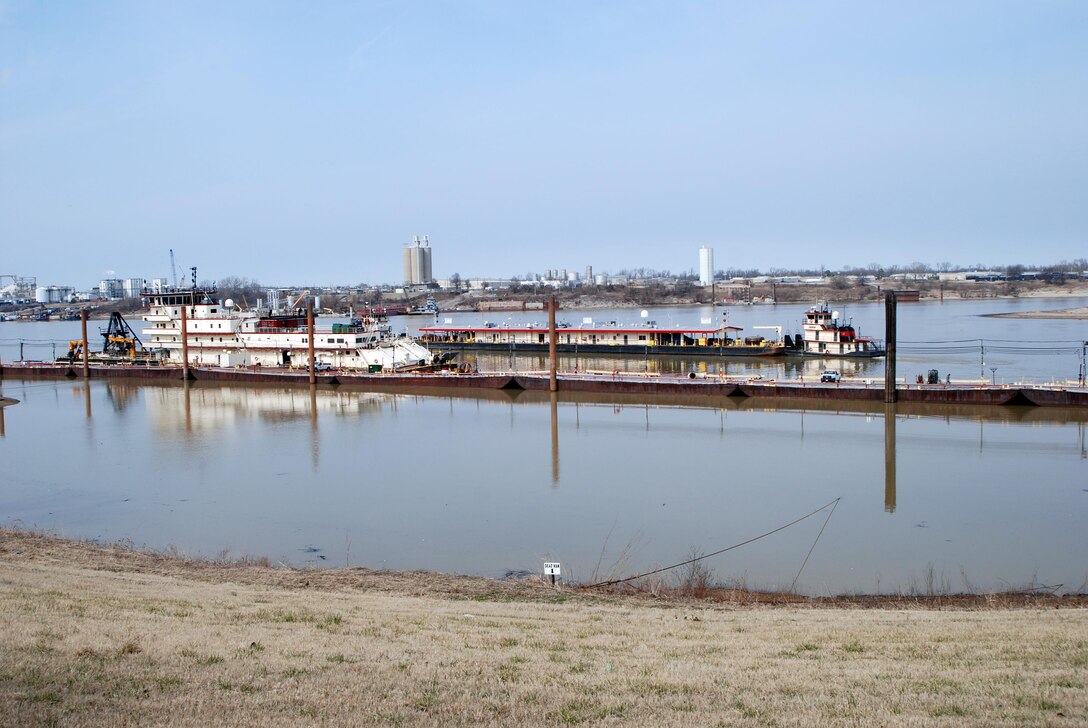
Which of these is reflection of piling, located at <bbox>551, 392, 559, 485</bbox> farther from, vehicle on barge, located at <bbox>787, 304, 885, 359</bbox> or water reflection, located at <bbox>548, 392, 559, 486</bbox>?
vehicle on barge, located at <bbox>787, 304, 885, 359</bbox>

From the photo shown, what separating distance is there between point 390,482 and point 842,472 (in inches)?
421

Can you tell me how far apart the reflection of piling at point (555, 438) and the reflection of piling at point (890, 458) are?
23.3 feet

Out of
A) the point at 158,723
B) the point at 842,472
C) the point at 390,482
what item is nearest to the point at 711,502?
the point at 842,472

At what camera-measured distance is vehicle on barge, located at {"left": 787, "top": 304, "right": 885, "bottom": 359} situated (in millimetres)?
46312

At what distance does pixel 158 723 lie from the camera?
5734 millimetres

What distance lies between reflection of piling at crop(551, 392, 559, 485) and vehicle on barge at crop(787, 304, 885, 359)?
18.9 meters

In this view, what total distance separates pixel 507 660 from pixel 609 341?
46.1 metres

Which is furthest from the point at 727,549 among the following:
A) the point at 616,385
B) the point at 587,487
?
the point at 616,385

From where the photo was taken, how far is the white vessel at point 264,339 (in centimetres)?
4503

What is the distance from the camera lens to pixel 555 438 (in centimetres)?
2614

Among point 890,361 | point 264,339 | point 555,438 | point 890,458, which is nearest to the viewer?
point 890,458

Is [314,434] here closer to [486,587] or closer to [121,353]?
[486,587]

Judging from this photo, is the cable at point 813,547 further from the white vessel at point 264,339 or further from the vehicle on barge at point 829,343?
the vehicle on barge at point 829,343

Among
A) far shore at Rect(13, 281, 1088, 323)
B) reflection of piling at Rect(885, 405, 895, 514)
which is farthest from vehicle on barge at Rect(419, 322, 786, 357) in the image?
far shore at Rect(13, 281, 1088, 323)
